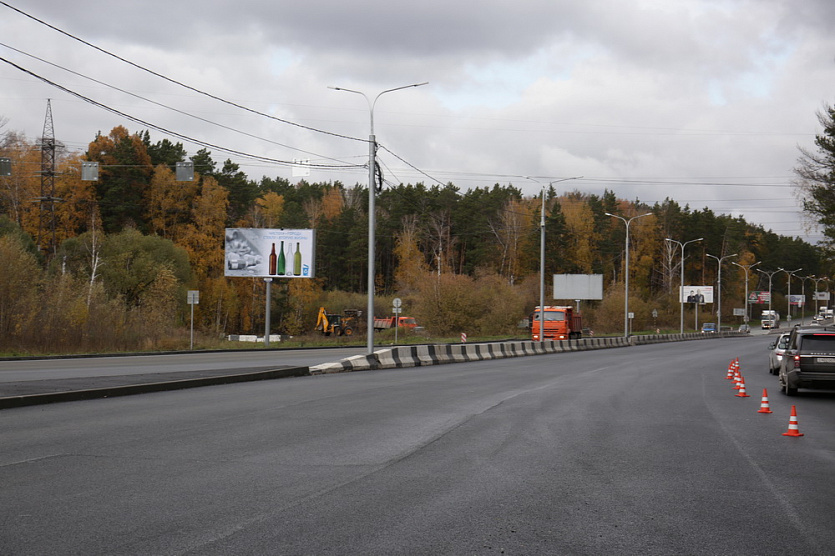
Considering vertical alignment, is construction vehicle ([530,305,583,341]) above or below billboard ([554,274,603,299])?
below

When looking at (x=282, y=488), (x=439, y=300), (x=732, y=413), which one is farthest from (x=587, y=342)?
(x=282, y=488)

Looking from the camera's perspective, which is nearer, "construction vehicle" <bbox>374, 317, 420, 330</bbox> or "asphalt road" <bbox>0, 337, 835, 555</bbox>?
"asphalt road" <bbox>0, 337, 835, 555</bbox>

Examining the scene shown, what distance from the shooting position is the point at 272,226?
8531cm

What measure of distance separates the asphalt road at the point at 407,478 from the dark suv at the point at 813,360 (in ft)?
10.2

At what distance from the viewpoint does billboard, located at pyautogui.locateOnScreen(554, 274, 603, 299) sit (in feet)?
259

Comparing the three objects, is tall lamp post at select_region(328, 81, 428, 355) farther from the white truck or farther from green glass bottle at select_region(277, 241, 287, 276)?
the white truck

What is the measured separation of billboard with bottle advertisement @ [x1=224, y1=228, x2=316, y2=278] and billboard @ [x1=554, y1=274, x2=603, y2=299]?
1379 inches

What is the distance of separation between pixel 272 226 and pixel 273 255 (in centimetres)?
3487

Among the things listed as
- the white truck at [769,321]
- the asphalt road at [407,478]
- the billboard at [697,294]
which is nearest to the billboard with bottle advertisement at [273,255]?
the asphalt road at [407,478]

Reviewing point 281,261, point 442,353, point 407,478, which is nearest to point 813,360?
point 407,478

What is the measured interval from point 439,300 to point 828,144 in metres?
30.2

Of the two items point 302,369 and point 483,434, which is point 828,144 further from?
point 483,434

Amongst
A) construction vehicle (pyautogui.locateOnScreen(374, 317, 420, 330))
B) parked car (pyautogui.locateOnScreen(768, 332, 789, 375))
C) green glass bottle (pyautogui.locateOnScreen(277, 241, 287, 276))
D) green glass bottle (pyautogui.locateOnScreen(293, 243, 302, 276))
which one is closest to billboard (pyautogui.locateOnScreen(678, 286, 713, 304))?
construction vehicle (pyautogui.locateOnScreen(374, 317, 420, 330))

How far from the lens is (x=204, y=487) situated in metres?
7.33
